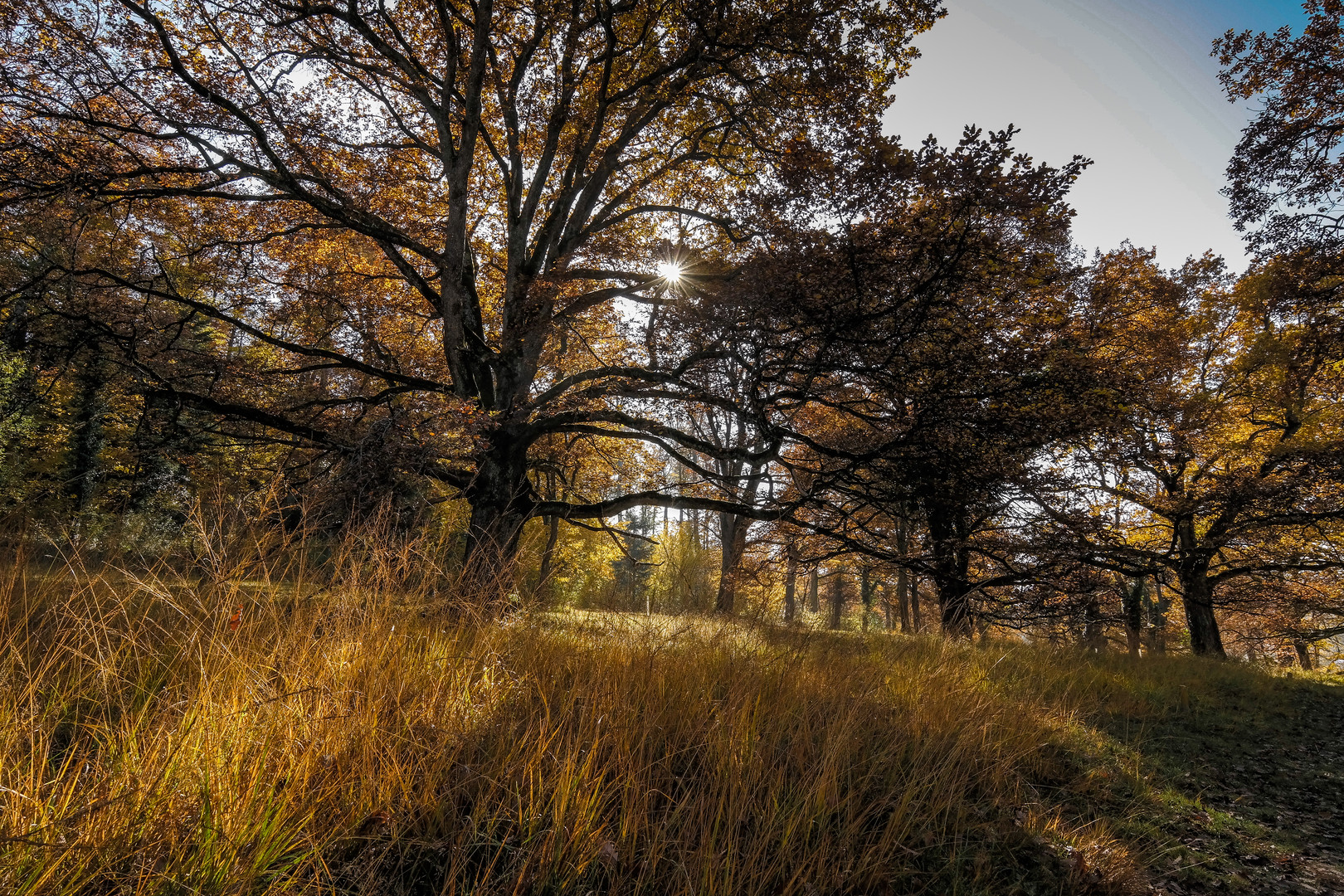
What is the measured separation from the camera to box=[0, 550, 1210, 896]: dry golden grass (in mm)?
1580

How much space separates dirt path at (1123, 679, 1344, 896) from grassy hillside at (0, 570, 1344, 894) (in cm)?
4

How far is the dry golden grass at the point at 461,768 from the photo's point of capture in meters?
1.58

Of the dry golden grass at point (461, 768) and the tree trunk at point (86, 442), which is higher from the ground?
the tree trunk at point (86, 442)

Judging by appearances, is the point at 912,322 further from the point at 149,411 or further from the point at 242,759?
the point at 149,411

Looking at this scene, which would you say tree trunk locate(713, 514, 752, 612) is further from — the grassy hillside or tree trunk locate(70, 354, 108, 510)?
tree trunk locate(70, 354, 108, 510)

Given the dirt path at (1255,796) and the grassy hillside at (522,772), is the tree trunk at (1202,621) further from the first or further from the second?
the grassy hillside at (522,772)

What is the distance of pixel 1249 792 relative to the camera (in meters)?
4.46

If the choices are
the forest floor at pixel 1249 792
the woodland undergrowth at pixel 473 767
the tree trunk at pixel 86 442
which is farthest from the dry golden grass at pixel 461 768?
the tree trunk at pixel 86 442

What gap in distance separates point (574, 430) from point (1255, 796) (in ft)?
27.3

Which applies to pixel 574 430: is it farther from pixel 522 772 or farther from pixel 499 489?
pixel 522 772

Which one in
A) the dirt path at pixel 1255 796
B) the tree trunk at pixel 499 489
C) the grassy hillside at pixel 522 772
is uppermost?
the tree trunk at pixel 499 489

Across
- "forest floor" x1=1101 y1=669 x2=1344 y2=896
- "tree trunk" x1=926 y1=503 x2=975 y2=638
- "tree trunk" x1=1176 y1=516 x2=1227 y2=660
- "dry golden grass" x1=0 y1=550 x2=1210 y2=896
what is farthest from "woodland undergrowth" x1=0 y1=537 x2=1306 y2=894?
"tree trunk" x1=1176 y1=516 x2=1227 y2=660

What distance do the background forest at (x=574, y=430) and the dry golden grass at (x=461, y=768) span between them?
0.10 ft

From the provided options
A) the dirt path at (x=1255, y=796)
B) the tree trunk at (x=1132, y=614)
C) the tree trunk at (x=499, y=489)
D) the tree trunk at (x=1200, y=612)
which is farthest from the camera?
the tree trunk at (x=1200, y=612)
